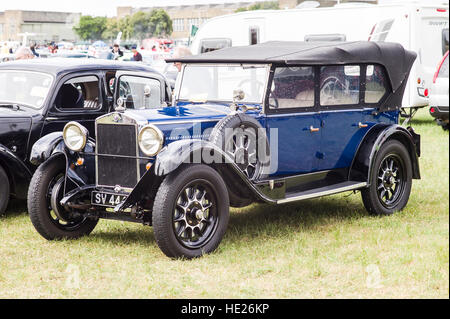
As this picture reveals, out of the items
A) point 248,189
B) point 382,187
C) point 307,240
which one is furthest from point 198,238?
point 382,187

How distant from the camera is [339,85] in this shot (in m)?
6.89

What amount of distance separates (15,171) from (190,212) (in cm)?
258

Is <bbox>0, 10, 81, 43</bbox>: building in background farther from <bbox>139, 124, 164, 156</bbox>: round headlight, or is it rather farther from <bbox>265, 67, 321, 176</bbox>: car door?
<bbox>139, 124, 164, 156</bbox>: round headlight

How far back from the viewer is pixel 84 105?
7.95m

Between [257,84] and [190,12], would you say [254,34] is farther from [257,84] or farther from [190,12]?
[190,12]

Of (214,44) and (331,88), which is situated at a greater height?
(214,44)

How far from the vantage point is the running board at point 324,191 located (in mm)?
6277

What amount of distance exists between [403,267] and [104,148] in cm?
272

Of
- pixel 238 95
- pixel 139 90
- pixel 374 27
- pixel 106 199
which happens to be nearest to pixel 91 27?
pixel 374 27

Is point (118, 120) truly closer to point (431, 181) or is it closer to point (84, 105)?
point (84, 105)

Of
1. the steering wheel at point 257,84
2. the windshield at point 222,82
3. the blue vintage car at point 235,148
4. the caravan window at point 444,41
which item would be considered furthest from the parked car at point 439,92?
the steering wheel at point 257,84

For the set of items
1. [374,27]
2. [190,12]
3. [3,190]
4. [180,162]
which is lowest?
[3,190]

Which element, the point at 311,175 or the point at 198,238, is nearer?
the point at 198,238

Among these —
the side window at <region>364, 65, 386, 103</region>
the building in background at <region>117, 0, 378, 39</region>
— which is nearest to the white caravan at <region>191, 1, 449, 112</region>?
the side window at <region>364, 65, 386, 103</region>
